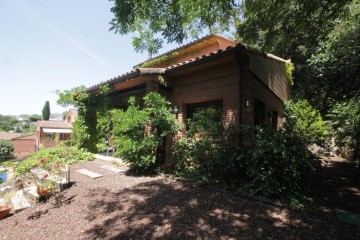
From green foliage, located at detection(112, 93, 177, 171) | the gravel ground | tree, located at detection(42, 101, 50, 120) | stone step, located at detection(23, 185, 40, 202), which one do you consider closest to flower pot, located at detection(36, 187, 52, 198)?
stone step, located at detection(23, 185, 40, 202)

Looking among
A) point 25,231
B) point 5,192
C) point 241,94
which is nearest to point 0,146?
point 5,192

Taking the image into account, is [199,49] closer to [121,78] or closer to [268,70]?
[268,70]

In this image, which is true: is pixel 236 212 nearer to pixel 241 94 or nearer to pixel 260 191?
pixel 260 191

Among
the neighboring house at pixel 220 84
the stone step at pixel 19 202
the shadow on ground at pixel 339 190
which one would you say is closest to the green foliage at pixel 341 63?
the neighboring house at pixel 220 84

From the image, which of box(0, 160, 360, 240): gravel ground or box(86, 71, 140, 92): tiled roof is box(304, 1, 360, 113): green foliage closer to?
box(0, 160, 360, 240): gravel ground

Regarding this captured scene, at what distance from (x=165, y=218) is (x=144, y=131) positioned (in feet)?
12.3

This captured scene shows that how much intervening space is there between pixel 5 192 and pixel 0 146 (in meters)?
30.8

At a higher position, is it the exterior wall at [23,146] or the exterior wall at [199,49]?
the exterior wall at [199,49]

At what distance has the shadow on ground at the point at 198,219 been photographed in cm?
313

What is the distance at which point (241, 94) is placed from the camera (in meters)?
6.19

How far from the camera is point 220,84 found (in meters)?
6.81

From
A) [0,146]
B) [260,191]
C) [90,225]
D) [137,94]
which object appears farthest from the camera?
[0,146]

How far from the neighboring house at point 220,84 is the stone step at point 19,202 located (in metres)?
4.49

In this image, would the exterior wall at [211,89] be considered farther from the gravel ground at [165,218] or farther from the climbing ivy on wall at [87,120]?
the climbing ivy on wall at [87,120]
